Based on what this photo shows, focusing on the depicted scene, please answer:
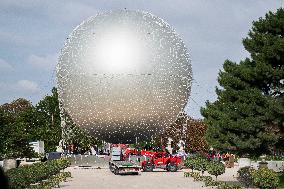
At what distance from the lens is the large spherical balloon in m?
32.4

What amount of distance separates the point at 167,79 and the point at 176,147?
46.5 m

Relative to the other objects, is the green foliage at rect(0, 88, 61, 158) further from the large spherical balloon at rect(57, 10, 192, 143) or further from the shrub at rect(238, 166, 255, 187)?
the shrub at rect(238, 166, 255, 187)

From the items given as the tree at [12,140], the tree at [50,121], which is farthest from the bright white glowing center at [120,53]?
the tree at [50,121]

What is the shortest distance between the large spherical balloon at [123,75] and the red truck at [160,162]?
3.89 meters

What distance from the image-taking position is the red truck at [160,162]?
128ft

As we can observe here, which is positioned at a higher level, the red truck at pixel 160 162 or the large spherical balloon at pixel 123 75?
the large spherical balloon at pixel 123 75

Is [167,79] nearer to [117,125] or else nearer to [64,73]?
[117,125]

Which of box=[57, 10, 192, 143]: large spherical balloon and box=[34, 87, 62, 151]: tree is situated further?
box=[34, 87, 62, 151]: tree

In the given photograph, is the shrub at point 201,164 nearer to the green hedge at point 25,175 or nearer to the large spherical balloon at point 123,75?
the large spherical balloon at point 123,75

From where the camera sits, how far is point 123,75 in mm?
32156

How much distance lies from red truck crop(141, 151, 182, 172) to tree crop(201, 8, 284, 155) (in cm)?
1238

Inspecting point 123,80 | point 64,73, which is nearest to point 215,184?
point 123,80

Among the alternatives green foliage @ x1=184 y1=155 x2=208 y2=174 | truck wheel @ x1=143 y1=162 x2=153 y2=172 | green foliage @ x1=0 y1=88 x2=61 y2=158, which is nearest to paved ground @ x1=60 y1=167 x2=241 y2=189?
green foliage @ x1=184 y1=155 x2=208 y2=174

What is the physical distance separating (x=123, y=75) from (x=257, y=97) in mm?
10673
